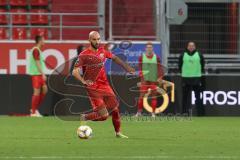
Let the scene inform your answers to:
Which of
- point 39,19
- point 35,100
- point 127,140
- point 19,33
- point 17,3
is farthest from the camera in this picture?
point 17,3

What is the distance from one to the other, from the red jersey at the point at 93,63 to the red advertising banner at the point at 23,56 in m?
→ 8.46

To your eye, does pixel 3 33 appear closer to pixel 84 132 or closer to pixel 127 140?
pixel 84 132

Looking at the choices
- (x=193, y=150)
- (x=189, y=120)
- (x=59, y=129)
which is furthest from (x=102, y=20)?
(x=193, y=150)

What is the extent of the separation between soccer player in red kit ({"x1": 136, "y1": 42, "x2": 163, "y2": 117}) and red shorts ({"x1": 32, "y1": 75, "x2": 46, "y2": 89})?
8.51ft

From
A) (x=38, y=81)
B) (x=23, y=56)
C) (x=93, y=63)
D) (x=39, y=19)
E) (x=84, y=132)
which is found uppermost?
(x=39, y=19)

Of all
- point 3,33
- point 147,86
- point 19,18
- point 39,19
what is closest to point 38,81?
point 147,86

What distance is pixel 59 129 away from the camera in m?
16.2

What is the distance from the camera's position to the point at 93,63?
13.4 meters

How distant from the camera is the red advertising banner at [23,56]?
2195cm

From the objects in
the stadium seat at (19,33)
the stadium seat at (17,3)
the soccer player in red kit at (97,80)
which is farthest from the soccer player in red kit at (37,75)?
the soccer player in red kit at (97,80)

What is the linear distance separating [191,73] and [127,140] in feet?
27.0

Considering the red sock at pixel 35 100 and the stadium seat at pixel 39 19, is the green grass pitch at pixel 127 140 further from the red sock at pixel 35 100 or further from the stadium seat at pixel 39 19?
the stadium seat at pixel 39 19

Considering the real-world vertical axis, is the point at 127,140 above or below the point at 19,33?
below

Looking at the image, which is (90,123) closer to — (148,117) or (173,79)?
(148,117)
